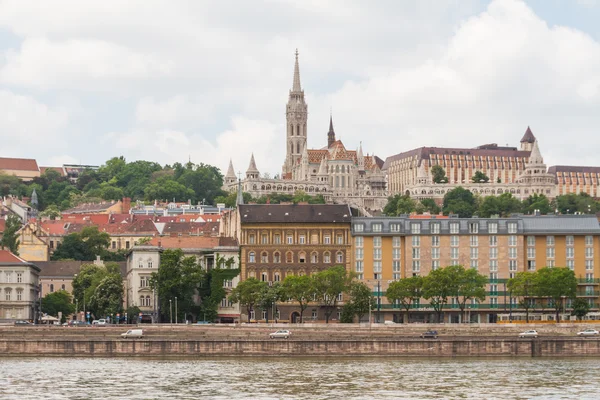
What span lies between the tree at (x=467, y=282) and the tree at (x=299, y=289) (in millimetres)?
11309

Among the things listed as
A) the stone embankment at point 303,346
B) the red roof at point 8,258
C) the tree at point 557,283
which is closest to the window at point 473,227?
the tree at point 557,283

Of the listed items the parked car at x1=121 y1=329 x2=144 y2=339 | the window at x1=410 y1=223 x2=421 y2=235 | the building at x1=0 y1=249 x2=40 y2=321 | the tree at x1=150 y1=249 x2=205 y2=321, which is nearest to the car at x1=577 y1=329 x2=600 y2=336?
the window at x1=410 y1=223 x2=421 y2=235

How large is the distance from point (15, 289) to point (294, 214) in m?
24.8

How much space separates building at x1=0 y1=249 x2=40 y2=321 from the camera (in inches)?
4823

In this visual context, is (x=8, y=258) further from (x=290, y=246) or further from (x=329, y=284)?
(x=329, y=284)

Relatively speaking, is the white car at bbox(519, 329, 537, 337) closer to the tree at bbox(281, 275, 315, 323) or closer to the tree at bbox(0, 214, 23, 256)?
the tree at bbox(281, 275, 315, 323)

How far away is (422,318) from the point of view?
4845 inches

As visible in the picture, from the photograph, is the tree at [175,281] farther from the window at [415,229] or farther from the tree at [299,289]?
the window at [415,229]

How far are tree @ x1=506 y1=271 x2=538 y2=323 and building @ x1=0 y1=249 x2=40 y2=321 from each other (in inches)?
1607

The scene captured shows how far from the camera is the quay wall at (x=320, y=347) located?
95.8m

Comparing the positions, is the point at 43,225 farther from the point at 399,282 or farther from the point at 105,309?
the point at 399,282

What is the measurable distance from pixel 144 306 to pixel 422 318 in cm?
2375

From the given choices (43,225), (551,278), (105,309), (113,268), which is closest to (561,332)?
(551,278)

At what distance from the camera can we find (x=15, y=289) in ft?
404
